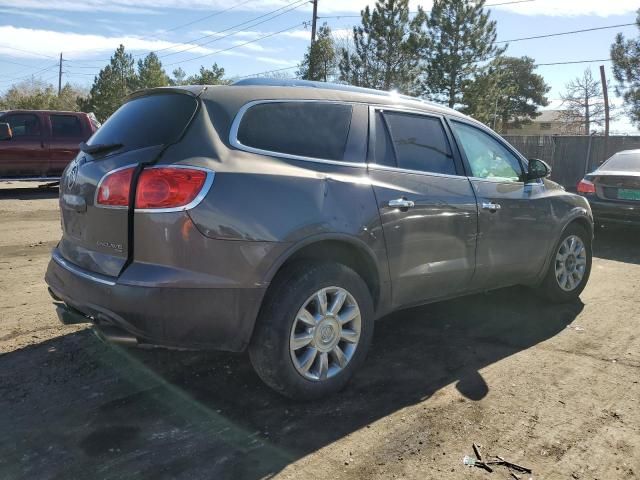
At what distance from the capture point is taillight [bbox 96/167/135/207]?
2949 millimetres

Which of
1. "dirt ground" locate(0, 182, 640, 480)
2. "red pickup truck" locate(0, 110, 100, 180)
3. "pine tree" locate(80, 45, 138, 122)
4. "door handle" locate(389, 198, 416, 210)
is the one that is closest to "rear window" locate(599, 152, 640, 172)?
"dirt ground" locate(0, 182, 640, 480)

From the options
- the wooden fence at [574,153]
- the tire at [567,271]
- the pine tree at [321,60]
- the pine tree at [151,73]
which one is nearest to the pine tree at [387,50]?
the pine tree at [321,60]

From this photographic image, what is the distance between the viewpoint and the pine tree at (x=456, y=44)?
3278cm

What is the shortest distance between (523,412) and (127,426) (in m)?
2.23

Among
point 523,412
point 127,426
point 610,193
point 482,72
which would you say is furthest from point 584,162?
point 127,426

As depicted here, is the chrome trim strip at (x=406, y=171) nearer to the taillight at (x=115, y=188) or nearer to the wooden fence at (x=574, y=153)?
the taillight at (x=115, y=188)

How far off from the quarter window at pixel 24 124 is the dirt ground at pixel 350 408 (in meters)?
10.6

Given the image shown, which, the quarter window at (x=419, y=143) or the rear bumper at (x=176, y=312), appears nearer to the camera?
the rear bumper at (x=176, y=312)

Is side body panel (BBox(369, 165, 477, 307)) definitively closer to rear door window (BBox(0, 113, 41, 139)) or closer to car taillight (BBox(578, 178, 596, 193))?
car taillight (BBox(578, 178, 596, 193))

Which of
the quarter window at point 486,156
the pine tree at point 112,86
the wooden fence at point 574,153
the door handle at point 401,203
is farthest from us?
the pine tree at point 112,86

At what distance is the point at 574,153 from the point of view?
1988 cm

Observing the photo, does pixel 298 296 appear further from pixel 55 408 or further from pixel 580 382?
pixel 580 382

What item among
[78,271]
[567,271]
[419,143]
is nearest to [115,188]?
[78,271]

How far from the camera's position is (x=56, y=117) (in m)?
14.3
